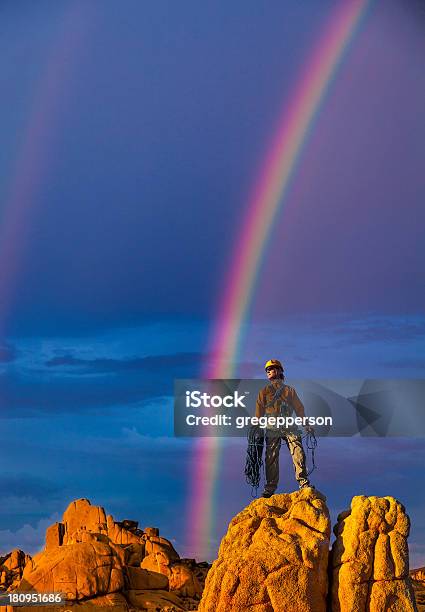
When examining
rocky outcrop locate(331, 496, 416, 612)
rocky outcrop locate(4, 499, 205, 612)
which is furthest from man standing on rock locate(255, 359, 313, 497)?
rocky outcrop locate(4, 499, 205, 612)

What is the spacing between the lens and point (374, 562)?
31.1m

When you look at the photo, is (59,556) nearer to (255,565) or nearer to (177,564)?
(177,564)

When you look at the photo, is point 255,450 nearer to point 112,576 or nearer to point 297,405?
point 297,405

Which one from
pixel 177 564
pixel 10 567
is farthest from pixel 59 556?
pixel 10 567

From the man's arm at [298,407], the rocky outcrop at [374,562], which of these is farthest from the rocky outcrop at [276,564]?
the man's arm at [298,407]

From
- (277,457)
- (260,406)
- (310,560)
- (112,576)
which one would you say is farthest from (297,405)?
(112,576)

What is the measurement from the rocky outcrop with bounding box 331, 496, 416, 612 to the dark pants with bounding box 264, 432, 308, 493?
312 centimetres

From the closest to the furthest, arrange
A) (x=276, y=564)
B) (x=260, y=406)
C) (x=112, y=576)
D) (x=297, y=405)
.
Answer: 1. (x=276, y=564)
2. (x=260, y=406)
3. (x=297, y=405)
4. (x=112, y=576)

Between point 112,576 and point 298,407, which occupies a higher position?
point 298,407

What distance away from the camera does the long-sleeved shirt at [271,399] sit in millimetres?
34469

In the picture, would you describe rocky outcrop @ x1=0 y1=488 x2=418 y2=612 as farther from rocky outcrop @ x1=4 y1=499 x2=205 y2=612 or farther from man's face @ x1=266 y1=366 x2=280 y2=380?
rocky outcrop @ x1=4 y1=499 x2=205 y2=612

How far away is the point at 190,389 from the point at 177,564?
41294 millimetres

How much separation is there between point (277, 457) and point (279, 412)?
168cm

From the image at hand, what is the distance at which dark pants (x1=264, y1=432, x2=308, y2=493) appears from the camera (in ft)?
113
